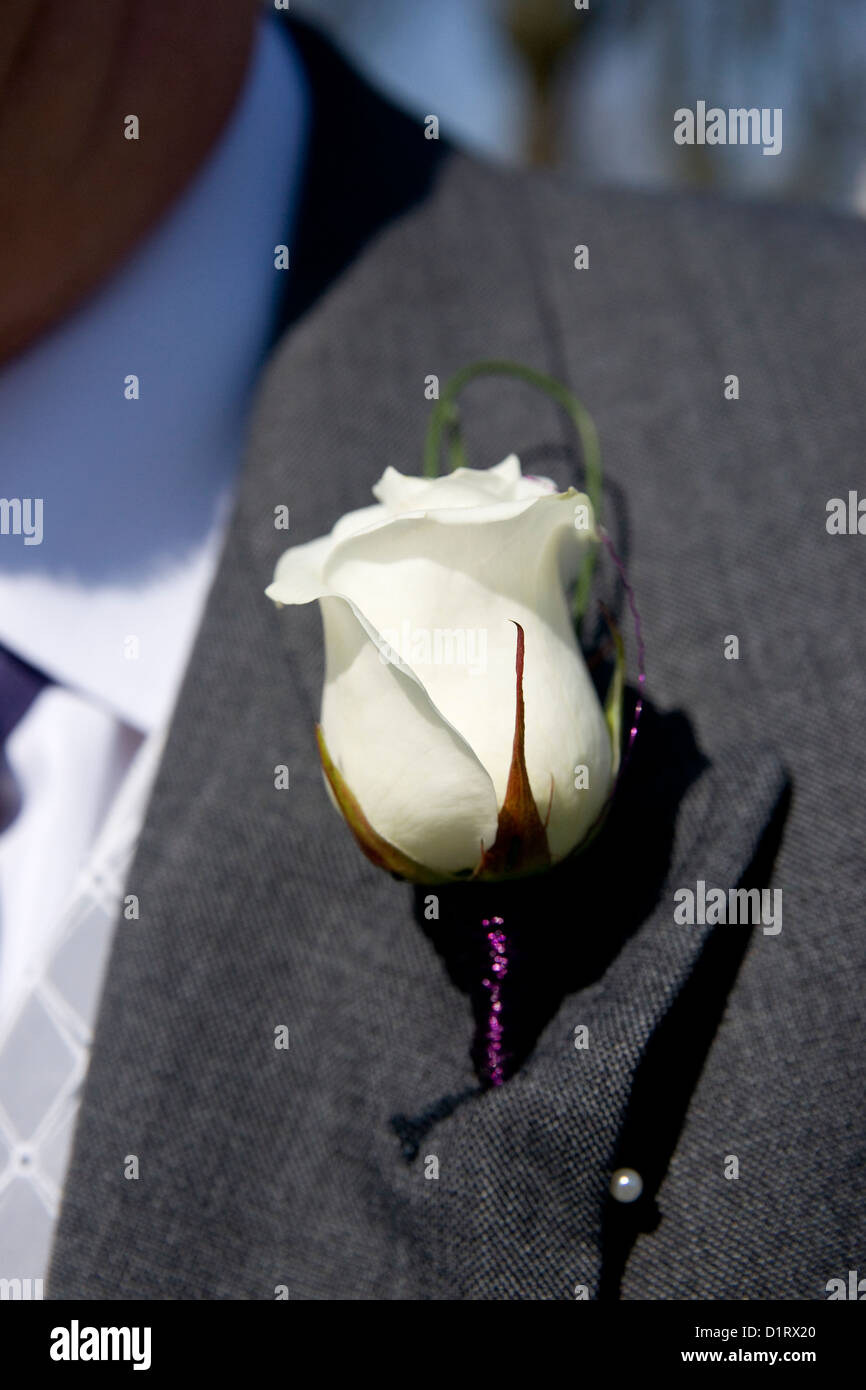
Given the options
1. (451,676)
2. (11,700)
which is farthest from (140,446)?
(451,676)

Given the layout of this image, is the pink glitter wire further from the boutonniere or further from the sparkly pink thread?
the boutonniere

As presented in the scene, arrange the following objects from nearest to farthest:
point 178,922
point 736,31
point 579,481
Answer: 1. point 178,922
2. point 579,481
3. point 736,31

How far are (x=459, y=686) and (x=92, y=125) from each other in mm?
720

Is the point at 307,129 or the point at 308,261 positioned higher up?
the point at 307,129

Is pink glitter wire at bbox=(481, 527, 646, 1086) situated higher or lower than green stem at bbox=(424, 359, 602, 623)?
lower

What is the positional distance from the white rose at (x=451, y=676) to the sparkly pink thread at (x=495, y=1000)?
0.41 ft

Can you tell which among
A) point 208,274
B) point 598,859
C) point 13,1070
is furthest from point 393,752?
point 208,274

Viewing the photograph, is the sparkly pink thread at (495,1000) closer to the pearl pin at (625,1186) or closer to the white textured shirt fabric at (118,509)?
the pearl pin at (625,1186)

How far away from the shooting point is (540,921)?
0.72 m

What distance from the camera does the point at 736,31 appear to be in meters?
6.84

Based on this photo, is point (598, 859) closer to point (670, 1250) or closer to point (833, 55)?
point (670, 1250)

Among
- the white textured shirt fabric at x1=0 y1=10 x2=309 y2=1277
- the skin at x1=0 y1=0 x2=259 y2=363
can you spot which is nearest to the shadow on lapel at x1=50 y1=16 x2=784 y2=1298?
the white textured shirt fabric at x1=0 y1=10 x2=309 y2=1277

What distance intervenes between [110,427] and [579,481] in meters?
0.45

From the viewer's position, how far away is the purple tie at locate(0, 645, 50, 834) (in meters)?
0.98
